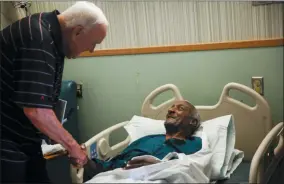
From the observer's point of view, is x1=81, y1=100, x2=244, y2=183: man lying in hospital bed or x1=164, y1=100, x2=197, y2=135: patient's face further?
x1=164, y1=100, x2=197, y2=135: patient's face

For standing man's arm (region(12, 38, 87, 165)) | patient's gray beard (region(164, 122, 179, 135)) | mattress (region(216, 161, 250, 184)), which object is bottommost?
mattress (region(216, 161, 250, 184))

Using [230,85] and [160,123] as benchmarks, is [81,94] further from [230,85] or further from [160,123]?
[230,85]

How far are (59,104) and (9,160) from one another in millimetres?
251

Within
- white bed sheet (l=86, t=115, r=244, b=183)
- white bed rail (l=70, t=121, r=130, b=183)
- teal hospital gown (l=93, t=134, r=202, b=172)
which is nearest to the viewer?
white bed sheet (l=86, t=115, r=244, b=183)

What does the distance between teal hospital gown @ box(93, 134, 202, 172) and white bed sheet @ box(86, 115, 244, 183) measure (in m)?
0.06

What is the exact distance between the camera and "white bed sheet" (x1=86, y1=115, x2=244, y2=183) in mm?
1122

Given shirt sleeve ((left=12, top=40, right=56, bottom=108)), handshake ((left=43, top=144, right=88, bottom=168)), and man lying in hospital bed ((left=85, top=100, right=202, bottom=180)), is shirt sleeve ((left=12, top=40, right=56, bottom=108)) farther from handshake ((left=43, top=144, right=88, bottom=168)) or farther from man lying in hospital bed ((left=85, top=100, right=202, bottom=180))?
man lying in hospital bed ((left=85, top=100, right=202, bottom=180))

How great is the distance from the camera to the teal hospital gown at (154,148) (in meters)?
1.39

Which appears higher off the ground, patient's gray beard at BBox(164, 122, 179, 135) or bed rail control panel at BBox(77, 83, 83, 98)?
bed rail control panel at BBox(77, 83, 83, 98)

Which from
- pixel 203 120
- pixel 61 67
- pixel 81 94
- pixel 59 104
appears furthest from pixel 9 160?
pixel 203 120

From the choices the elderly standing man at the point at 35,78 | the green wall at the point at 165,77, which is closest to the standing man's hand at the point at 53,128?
the elderly standing man at the point at 35,78

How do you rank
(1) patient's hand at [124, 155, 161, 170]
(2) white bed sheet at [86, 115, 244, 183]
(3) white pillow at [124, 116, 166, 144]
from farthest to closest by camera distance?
(3) white pillow at [124, 116, 166, 144] → (1) patient's hand at [124, 155, 161, 170] → (2) white bed sheet at [86, 115, 244, 183]

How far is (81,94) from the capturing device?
60.0 inches

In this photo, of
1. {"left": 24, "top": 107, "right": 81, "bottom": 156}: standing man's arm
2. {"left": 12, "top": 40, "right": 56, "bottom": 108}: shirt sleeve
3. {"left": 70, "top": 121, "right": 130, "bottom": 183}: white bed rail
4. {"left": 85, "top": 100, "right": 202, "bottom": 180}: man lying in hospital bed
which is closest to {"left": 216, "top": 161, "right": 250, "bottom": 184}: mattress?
{"left": 85, "top": 100, "right": 202, "bottom": 180}: man lying in hospital bed
